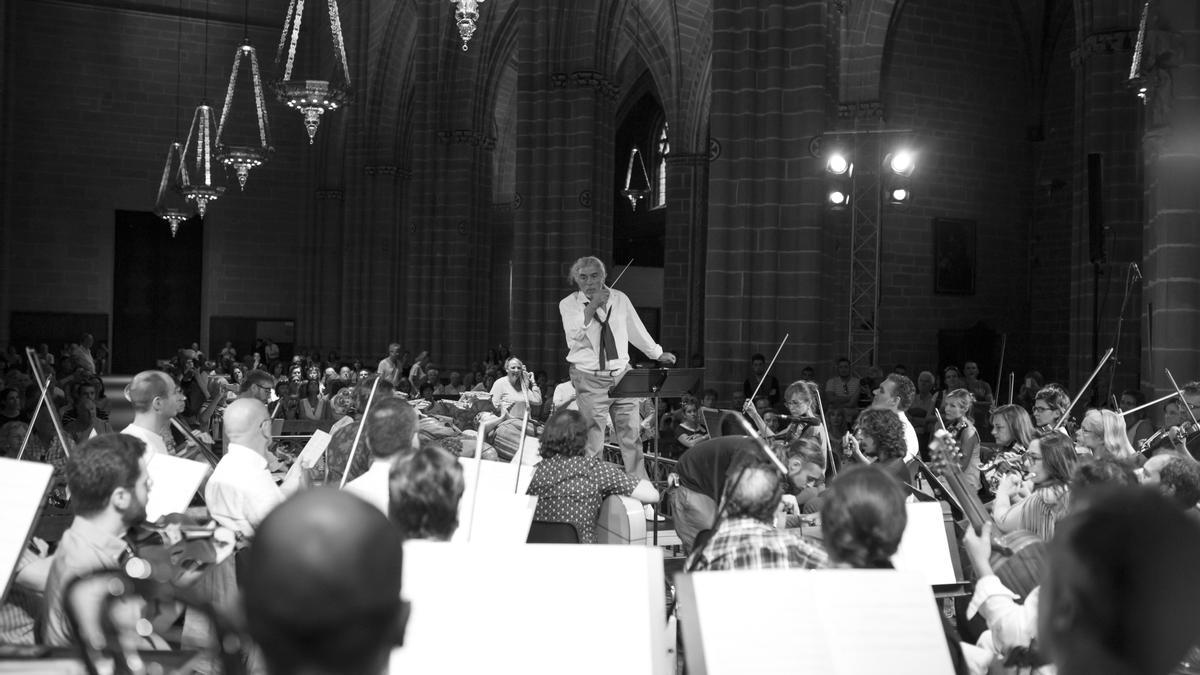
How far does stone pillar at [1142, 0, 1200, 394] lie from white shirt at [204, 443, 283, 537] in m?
8.32

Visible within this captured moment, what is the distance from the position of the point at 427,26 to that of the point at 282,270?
960cm

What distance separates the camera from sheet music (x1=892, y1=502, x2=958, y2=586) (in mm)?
4277

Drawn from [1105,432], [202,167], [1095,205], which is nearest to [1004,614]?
[1105,432]

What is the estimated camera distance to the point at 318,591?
111 centimetres

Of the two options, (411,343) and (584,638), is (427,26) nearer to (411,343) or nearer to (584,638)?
(411,343)

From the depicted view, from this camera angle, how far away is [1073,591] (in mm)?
1503

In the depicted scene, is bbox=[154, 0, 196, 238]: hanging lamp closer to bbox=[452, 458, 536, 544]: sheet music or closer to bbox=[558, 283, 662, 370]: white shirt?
bbox=[558, 283, 662, 370]: white shirt

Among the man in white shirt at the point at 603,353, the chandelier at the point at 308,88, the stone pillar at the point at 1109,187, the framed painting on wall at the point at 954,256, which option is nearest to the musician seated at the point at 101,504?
the man in white shirt at the point at 603,353

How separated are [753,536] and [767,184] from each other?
10.4 metres

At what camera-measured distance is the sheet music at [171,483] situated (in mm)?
4375

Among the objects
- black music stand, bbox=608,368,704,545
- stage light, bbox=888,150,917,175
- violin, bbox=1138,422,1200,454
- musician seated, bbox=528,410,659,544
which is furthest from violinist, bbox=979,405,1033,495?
stage light, bbox=888,150,917,175

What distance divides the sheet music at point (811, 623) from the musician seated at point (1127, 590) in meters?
1.02

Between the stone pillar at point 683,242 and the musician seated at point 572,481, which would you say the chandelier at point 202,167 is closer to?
the stone pillar at point 683,242

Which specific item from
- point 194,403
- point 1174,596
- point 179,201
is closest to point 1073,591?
point 1174,596
